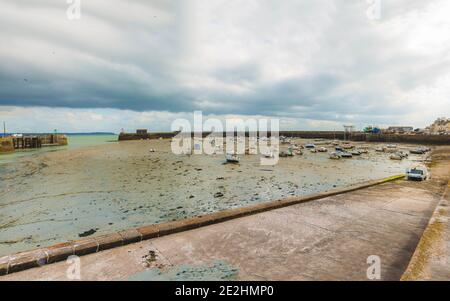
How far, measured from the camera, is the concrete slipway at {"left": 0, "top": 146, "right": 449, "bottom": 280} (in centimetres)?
405

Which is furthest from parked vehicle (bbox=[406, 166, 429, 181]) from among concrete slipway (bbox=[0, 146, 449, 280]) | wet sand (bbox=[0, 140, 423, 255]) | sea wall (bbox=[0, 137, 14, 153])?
sea wall (bbox=[0, 137, 14, 153])

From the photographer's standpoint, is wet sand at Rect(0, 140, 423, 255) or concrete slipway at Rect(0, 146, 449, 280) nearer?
concrete slipway at Rect(0, 146, 449, 280)

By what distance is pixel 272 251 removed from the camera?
4863 millimetres

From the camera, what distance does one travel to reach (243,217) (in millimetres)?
7105

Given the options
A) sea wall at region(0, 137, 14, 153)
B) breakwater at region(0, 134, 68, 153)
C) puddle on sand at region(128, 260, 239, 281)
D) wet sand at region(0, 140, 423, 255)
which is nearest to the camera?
puddle on sand at region(128, 260, 239, 281)

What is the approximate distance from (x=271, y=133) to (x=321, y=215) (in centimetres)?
16375

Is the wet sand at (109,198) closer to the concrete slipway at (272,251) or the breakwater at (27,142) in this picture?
the concrete slipway at (272,251)

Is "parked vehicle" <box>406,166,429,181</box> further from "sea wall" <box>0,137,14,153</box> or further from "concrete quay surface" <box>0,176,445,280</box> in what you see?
"sea wall" <box>0,137,14,153</box>

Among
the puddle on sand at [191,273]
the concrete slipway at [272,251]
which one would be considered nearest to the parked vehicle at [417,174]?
the concrete slipway at [272,251]

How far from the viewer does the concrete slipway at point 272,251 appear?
405 centimetres

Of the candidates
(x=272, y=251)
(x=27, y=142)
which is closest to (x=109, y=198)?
(x=272, y=251)

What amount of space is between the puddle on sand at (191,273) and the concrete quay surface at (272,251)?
0.7 inches

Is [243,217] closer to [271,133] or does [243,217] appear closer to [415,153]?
[415,153]

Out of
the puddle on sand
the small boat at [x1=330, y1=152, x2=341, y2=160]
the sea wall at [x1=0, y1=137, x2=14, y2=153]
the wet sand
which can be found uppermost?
the sea wall at [x1=0, y1=137, x2=14, y2=153]
